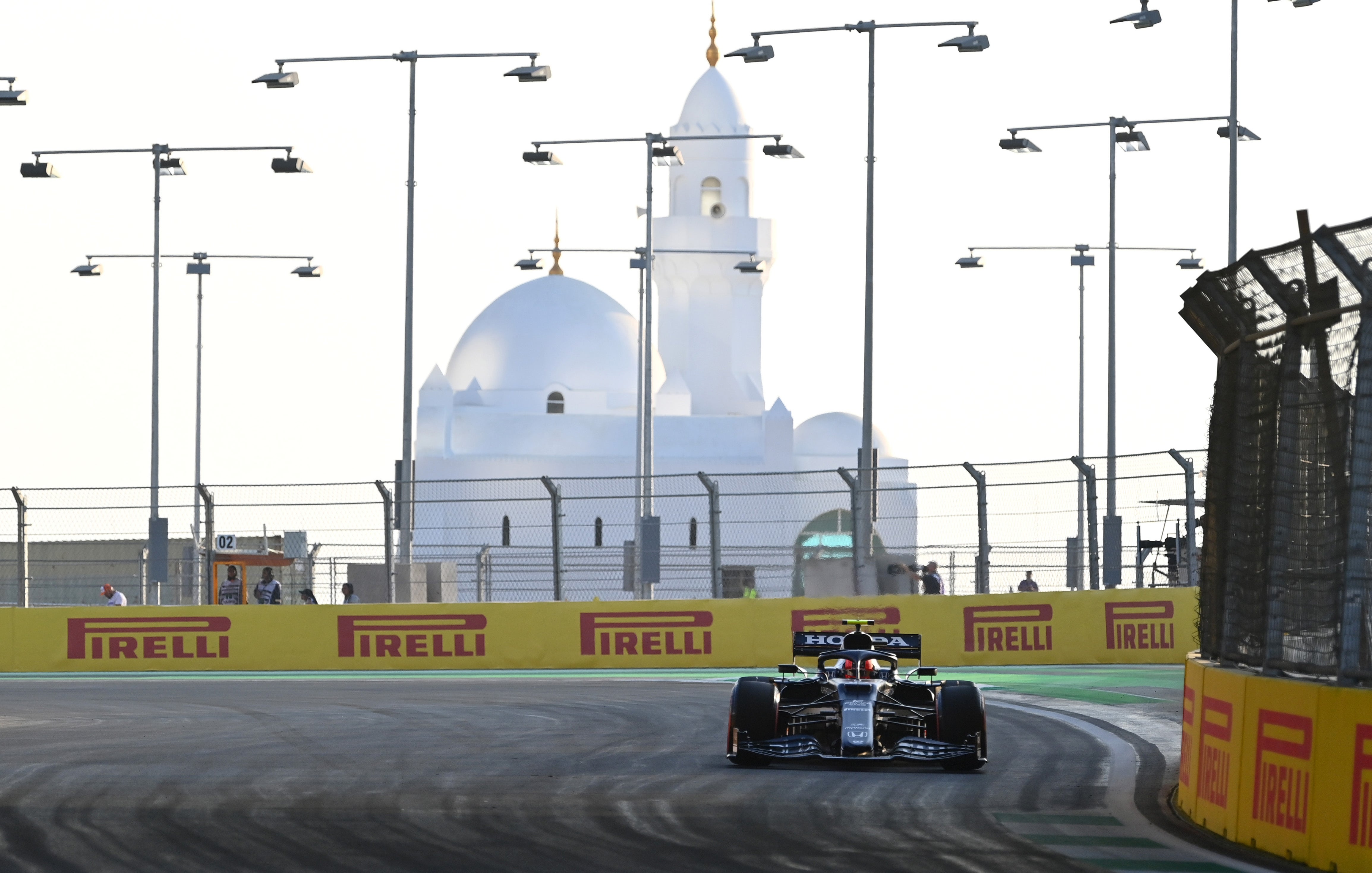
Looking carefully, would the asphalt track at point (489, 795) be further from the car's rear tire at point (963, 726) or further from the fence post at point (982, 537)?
the fence post at point (982, 537)

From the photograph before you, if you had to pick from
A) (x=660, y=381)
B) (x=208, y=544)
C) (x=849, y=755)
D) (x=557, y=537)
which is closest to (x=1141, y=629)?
(x=557, y=537)

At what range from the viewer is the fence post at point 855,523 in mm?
25891

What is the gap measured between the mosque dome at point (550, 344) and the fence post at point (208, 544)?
41.5 m

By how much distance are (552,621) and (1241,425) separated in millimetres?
17331

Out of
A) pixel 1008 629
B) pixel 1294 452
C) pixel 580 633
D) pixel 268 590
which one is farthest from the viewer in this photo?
pixel 268 590

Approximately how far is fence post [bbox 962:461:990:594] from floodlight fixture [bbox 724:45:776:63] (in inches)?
305

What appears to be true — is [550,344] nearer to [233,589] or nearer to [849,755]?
[233,589]

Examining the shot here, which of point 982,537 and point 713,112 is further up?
point 713,112

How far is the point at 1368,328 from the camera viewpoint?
30.2ft

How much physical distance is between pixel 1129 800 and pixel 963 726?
1.79m

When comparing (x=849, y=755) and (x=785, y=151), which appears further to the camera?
(x=785, y=151)

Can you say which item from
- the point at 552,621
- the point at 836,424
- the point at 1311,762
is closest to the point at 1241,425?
the point at 1311,762

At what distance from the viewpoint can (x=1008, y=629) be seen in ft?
88.2

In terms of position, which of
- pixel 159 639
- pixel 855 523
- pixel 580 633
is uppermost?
pixel 855 523
